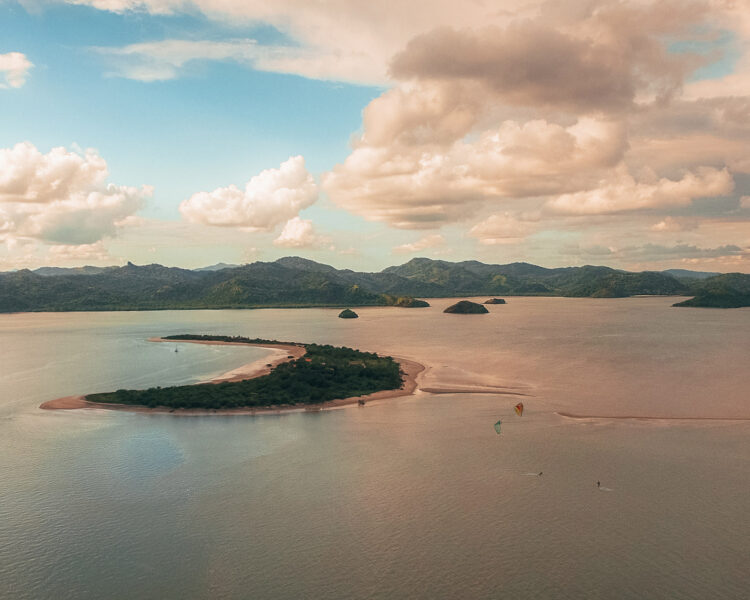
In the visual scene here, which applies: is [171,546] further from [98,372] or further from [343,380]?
[98,372]

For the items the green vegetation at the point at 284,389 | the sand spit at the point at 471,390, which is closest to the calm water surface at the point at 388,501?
the sand spit at the point at 471,390

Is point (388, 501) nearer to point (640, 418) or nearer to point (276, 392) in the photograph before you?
point (276, 392)

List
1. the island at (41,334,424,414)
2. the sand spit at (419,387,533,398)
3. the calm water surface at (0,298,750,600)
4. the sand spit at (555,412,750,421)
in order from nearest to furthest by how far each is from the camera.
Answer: the calm water surface at (0,298,750,600) → the sand spit at (555,412,750,421) → the island at (41,334,424,414) → the sand spit at (419,387,533,398)

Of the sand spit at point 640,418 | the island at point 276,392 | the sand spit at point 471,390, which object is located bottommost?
the sand spit at point 640,418

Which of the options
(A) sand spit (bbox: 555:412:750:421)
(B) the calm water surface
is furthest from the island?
(A) sand spit (bbox: 555:412:750:421)

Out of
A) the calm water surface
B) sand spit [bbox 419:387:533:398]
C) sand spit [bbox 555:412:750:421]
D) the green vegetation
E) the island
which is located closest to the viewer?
the calm water surface

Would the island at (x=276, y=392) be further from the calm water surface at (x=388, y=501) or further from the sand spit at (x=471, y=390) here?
the calm water surface at (x=388, y=501)

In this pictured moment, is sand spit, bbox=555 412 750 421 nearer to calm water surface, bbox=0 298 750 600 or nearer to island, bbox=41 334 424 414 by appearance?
calm water surface, bbox=0 298 750 600
